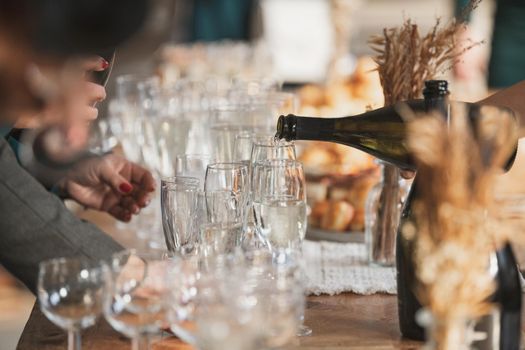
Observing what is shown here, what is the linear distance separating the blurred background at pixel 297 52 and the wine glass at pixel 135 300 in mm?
287

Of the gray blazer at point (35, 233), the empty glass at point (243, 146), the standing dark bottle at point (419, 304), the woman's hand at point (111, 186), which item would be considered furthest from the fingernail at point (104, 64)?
the standing dark bottle at point (419, 304)

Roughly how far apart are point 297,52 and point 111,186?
19.1ft

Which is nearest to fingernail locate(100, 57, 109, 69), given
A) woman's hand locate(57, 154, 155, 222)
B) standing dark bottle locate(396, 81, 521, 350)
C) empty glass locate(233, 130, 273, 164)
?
empty glass locate(233, 130, 273, 164)

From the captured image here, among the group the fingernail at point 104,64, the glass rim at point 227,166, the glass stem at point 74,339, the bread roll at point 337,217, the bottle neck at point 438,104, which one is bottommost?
the glass stem at point 74,339

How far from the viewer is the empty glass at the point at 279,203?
1639 mm

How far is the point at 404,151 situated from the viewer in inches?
64.9

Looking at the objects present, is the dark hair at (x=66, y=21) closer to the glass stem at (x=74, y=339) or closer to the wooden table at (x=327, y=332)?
the glass stem at (x=74, y=339)

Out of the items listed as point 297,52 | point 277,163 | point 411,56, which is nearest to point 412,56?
point 411,56

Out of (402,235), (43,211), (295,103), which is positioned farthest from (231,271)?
(295,103)

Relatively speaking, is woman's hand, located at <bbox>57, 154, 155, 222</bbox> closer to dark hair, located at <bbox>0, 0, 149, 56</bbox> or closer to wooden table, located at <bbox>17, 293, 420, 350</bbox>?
wooden table, located at <bbox>17, 293, 420, 350</bbox>

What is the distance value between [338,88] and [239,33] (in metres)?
3.64

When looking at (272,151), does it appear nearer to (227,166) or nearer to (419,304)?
(227,166)

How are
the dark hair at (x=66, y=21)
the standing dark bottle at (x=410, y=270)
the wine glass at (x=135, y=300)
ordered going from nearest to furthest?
the dark hair at (x=66, y=21) < the wine glass at (x=135, y=300) < the standing dark bottle at (x=410, y=270)

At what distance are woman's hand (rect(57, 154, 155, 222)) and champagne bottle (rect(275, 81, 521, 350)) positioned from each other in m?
0.67
